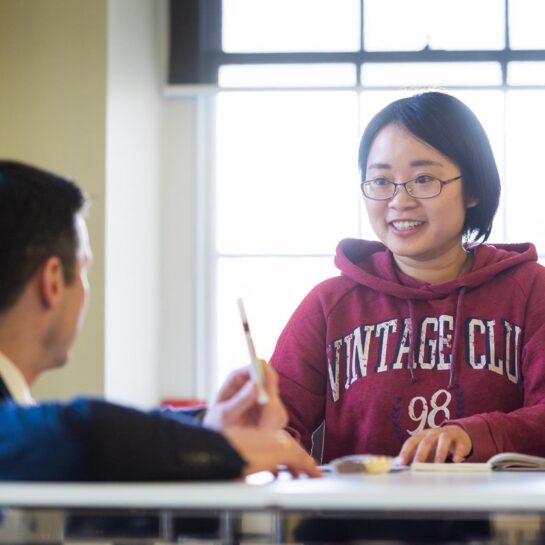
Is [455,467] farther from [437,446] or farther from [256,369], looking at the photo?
[256,369]

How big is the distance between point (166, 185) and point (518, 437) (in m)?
3.01

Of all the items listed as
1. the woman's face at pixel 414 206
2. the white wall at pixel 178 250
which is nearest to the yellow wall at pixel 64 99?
the white wall at pixel 178 250

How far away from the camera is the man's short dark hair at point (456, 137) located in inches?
81.5

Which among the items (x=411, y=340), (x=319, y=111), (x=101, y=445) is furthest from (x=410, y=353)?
(x=319, y=111)

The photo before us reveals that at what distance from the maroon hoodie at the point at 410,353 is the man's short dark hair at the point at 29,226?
2.28 ft

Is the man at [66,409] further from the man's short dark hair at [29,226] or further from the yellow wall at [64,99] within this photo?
the yellow wall at [64,99]

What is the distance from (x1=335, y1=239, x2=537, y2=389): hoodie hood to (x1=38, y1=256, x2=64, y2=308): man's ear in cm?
77

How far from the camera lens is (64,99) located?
3934 millimetres

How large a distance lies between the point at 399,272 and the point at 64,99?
6.91 feet

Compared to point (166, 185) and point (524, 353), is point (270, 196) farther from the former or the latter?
point (524, 353)

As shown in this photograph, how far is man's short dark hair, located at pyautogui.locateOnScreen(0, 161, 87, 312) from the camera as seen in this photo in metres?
1.38

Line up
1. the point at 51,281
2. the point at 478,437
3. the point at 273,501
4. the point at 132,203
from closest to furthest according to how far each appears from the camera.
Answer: the point at 273,501 < the point at 51,281 < the point at 478,437 < the point at 132,203

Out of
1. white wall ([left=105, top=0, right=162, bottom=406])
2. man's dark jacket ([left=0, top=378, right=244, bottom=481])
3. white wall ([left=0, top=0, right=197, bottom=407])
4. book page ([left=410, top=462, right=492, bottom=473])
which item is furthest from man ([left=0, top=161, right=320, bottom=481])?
white wall ([left=105, top=0, right=162, bottom=406])

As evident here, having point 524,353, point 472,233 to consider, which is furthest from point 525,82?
point 524,353
